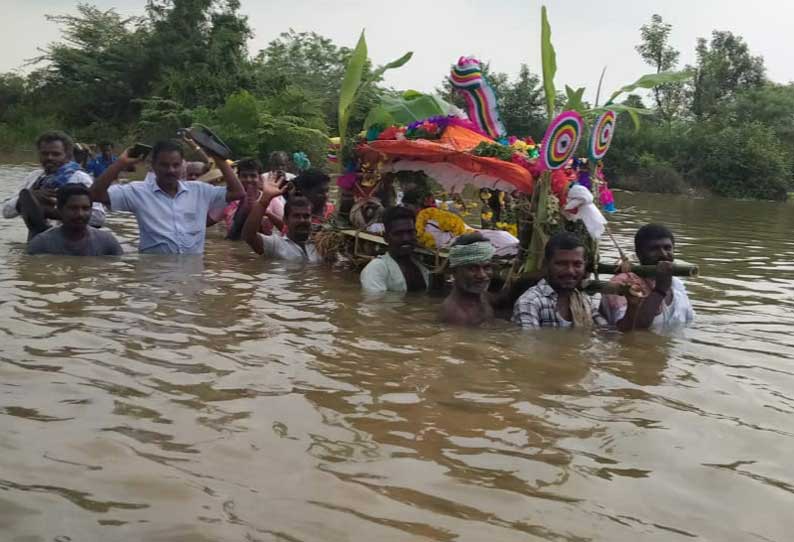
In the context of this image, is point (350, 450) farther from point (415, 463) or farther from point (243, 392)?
point (243, 392)

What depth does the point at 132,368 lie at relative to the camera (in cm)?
426

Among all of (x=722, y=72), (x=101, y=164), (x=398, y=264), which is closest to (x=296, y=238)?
(x=398, y=264)

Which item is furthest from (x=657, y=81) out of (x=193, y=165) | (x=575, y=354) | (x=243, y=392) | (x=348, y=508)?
(x=193, y=165)

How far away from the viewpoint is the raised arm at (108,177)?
7.23 metres

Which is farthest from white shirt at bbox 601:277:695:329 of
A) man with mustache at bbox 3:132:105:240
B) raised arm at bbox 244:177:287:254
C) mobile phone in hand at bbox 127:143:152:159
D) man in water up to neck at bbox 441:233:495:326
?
man with mustache at bbox 3:132:105:240

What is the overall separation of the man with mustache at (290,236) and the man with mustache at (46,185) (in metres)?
1.64

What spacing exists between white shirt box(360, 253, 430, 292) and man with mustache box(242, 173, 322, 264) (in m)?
1.58

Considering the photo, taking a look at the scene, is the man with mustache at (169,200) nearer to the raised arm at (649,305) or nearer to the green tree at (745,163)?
the raised arm at (649,305)

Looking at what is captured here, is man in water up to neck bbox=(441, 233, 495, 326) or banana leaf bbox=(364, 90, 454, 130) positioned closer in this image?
man in water up to neck bbox=(441, 233, 495, 326)

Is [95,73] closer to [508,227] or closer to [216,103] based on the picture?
[216,103]

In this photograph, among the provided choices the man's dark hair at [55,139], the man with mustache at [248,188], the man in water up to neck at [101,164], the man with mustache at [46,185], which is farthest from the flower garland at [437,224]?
the man in water up to neck at [101,164]

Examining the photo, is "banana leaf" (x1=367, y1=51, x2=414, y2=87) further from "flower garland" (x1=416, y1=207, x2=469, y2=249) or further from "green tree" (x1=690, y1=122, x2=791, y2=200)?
"green tree" (x1=690, y1=122, x2=791, y2=200)

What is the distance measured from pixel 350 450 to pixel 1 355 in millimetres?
2171

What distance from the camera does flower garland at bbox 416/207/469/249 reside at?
6.91 meters
